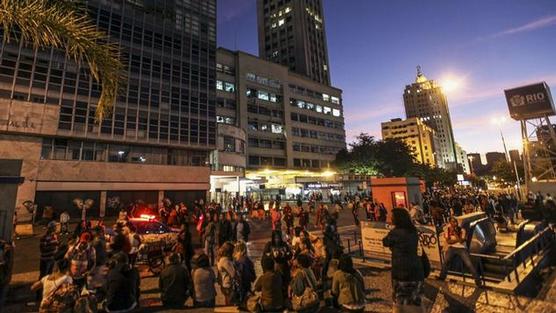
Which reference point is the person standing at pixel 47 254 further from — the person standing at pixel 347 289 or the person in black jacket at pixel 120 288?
the person standing at pixel 347 289

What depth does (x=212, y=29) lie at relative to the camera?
43438 millimetres

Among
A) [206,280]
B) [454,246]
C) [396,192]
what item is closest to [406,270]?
[206,280]

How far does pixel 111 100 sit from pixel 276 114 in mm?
57322

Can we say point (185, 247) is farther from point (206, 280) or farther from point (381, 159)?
point (381, 159)

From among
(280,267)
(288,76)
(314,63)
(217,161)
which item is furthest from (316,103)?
(280,267)

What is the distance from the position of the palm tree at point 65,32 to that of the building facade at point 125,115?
1082 inches

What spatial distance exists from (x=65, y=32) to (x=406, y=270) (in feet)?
23.8

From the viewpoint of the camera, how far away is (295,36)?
8344 centimetres

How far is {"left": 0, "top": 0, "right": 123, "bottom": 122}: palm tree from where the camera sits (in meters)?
4.54

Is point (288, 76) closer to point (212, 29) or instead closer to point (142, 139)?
point (212, 29)

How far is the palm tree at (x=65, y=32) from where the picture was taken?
4.54 metres

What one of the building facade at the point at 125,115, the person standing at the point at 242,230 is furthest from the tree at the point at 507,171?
the person standing at the point at 242,230

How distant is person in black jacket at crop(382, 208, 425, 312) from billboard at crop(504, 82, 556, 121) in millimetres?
52273

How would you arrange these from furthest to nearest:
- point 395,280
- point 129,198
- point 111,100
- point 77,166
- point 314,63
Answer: point 314,63, point 129,198, point 77,166, point 111,100, point 395,280
